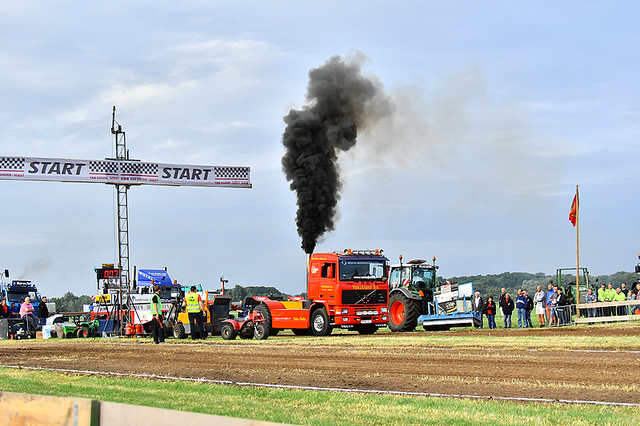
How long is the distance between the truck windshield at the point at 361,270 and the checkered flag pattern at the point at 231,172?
49.0ft

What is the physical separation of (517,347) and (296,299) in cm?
961

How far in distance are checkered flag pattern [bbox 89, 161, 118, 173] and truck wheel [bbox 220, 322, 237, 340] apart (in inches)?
569

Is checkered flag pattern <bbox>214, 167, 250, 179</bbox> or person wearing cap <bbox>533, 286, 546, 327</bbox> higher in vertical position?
checkered flag pattern <bbox>214, 167, 250, 179</bbox>

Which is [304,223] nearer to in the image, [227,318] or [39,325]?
[227,318]

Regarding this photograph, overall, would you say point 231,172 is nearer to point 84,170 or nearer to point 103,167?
point 103,167

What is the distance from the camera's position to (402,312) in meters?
25.8

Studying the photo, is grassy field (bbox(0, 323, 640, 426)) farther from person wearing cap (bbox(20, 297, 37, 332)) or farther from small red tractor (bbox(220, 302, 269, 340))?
person wearing cap (bbox(20, 297, 37, 332))

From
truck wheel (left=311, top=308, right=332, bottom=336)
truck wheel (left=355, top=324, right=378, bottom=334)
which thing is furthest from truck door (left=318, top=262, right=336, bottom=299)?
truck wheel (left=355, top=324, right=378, bottom=334)

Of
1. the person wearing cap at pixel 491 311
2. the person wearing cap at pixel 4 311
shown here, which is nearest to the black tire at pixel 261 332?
the person wearing cap at pixel 491 311

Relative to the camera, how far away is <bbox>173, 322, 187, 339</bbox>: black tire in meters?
24.4

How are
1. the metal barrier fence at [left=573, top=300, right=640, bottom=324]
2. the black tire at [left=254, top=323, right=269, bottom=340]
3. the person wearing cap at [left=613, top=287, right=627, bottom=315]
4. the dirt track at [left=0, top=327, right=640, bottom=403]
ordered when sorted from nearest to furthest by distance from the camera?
the dirt track at [left=0, top=327, right=640, bottom=403]
the black tire at [left=254, top=323, right=269, bottom=340]
the metal barrier fence at [left=573, top=300, right=640, bottom=324]
the person wearing cap at [left=613, top=287, right=627, bottom=315]

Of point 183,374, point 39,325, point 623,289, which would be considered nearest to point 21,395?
point 183,374

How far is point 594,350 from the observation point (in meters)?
15.8

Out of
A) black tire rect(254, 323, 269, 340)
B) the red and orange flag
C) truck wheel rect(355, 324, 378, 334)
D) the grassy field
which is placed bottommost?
truck wheel rect(355, 324, 378, 334)
